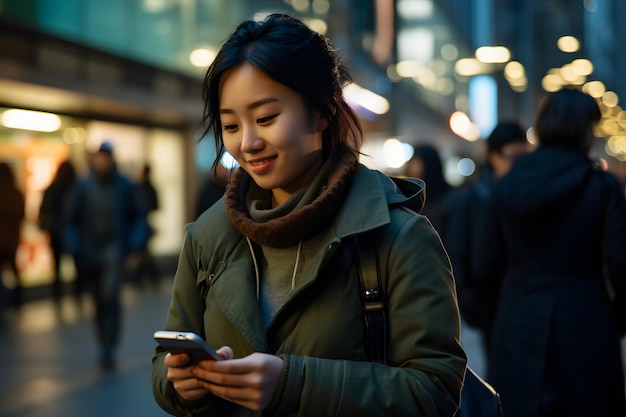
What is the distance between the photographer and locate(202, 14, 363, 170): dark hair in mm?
2109

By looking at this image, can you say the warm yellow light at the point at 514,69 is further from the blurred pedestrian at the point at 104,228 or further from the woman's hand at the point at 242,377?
the woman's hand at the point at 242,377

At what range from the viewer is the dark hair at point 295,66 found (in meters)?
2.11

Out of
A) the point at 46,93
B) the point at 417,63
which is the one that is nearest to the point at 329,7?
the point at 46,93

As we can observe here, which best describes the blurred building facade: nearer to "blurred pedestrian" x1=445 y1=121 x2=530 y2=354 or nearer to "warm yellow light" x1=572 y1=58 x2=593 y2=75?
"blurred pedestrian" x1=445 y1=121 x2=530 y2=354

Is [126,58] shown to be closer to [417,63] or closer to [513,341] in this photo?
[513,341]

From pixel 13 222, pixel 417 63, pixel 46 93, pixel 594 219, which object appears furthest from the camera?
pixel 417 63

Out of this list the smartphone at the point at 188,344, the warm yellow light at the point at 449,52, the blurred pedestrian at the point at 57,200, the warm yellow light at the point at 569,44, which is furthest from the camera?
the warm yellow light at the point at 449,52

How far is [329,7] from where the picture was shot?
28.7 metres

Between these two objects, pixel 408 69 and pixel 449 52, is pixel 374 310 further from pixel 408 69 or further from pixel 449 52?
pixel 449 52

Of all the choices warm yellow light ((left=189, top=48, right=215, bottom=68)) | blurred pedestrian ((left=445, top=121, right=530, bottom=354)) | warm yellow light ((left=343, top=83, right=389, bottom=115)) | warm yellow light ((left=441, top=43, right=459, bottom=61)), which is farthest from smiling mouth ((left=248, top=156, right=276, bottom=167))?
warm yellow light ((left=441, top=43, right=459, bottom=61))

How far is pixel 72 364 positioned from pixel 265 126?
752cm

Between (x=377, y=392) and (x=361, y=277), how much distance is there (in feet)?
0.81

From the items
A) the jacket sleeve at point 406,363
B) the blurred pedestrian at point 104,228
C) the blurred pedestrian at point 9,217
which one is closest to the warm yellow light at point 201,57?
the blurred pedestrian at point 9,217

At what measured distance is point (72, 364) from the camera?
359 inches
